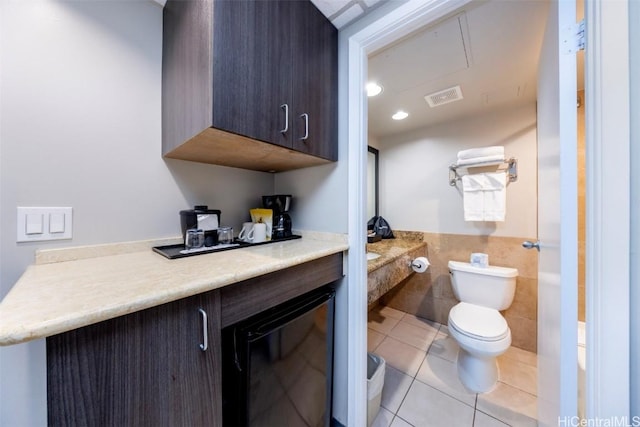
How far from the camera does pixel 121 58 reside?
0.91m

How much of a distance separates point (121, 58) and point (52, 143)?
1.45ft

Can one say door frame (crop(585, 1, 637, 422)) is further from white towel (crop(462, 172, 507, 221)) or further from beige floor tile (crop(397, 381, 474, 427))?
white towel (crop(462, 172, 507, 221))

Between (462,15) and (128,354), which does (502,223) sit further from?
(128,354)

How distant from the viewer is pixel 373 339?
6.36ft

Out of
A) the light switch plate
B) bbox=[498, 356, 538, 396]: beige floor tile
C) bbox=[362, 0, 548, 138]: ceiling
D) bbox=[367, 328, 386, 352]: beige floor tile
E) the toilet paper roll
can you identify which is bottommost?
bbox=[498, 356, 538, 396]: beige floor tile

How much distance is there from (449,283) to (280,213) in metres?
1.86

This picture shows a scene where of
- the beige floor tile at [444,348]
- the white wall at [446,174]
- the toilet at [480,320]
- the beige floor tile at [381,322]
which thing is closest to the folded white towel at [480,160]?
the white wall at [446,174]

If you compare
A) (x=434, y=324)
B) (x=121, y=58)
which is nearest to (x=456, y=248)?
(x=434, y=324)

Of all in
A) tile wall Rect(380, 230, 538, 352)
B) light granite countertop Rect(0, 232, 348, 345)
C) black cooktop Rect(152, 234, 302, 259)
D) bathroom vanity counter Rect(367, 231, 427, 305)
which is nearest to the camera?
light granite countertop Rect(0, 232, 348, 345)

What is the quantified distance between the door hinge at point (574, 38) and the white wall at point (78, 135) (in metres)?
1.51

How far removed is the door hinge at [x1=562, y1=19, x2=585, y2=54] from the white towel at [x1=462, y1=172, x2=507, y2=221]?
1397mm

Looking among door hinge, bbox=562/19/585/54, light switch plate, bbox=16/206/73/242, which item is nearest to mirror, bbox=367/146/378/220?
door hinge, bbox=562/19/585/54

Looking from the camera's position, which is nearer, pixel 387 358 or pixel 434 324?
pixel 387 358

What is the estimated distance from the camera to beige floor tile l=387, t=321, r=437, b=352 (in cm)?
189
